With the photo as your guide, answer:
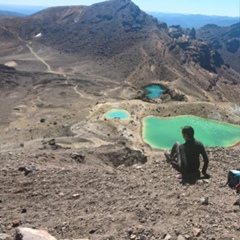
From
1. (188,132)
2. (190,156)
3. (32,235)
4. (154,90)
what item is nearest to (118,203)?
Result: (190,156)

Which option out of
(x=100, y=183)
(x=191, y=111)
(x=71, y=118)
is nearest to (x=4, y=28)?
(x=71, y=118)

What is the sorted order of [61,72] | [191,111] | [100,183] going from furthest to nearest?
[61,72]
[191,111]
[100,183]

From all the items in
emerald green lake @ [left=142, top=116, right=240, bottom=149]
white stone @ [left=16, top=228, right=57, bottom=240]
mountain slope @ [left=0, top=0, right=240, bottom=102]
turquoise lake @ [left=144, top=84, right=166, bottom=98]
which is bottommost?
turquoise lake @ [left=144, top=84, right=166, bottom=98]

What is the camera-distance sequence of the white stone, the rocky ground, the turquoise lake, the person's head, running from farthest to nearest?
1. the turquoise lake
2. the person's head
3. the rocky ground
4. the white stone

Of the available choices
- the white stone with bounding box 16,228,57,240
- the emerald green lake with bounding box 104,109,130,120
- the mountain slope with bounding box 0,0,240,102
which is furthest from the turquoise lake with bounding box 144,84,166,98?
the white stone with bounding box 16,228,57,240

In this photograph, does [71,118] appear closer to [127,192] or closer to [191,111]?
[191,111]

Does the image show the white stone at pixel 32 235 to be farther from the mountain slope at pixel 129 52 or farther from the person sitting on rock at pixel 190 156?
the mountain slope at pixel 129 52

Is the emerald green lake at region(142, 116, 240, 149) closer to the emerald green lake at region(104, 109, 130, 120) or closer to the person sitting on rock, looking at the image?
the emerald green lake at region(104, 109, 130, 120)
